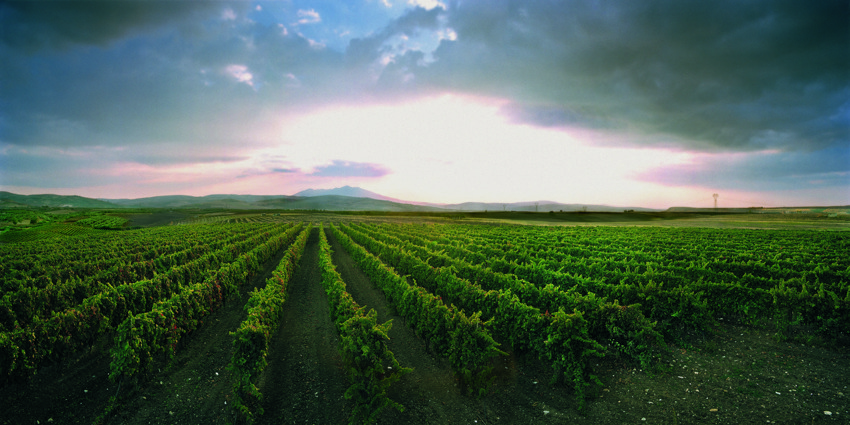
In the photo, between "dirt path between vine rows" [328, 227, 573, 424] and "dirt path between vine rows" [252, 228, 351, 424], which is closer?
"dirt path between vine rows" [328, 227, 573, 424]

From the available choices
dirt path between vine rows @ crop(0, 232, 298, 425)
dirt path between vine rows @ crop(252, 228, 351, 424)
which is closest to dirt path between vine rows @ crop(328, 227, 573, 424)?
dirt path between vine rows @ crop(252, 228, 351, 424)

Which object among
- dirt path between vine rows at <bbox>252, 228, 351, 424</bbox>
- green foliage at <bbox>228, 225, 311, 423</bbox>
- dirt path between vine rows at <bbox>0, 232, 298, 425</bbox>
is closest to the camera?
green foliage at <bbox>228, 225, 311, 423</bbox>

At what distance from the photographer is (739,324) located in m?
11.0

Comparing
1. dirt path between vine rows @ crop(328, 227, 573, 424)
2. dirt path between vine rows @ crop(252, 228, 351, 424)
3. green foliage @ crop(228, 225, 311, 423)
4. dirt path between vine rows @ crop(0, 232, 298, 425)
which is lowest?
dirt path between vine rows @ crop(0, 232, 298, 425)

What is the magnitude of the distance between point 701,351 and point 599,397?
450cm

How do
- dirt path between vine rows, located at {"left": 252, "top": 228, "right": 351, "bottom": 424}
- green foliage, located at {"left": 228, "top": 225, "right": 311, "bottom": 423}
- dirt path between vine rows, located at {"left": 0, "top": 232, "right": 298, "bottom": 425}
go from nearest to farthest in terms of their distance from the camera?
green foliage, located at {"left": 228, "top": 225, "right": 311, "bottom": 423}
dirt path between vine rows, located at {"left": 0, "top": 232, "right": 298, "bottom": 425}
dirt path between vine rows, located at {"left": 252, "top": 228, "right": 351, "bottom": 424}

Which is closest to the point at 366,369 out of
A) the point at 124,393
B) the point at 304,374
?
the point at 304,374

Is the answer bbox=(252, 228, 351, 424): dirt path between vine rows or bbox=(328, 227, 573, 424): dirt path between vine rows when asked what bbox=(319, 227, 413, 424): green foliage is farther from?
bbox=(252, 228, 351, 424): dirt path between vine rows

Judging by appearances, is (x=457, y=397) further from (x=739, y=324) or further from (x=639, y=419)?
(x=739, y=324)

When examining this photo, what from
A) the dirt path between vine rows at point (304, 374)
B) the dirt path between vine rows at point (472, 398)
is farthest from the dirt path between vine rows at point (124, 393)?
the dirt path between vine rows at point (472, 398)

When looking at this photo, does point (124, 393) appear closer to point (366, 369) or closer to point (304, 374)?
point (304, 374)

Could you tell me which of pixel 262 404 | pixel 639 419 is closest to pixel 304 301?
pixel 262 404

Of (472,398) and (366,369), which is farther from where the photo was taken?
(472,398)

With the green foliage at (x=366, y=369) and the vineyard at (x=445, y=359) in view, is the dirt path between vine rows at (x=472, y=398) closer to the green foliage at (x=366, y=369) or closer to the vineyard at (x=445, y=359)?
the vineyard at (x=445, y=359)
